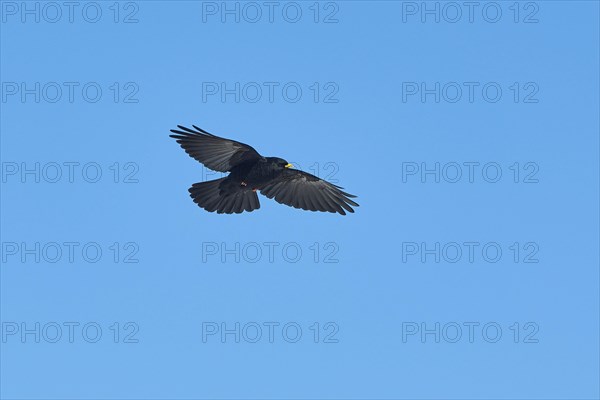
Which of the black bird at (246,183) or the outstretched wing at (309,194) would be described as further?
the outstretched wing at (309,194)

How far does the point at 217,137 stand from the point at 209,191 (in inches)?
65.8

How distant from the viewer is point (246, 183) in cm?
3494

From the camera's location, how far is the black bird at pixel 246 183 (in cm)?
3478

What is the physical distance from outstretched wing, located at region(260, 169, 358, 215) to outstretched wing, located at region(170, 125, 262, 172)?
162cm

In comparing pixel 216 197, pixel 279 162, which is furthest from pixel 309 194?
pixel 216 197

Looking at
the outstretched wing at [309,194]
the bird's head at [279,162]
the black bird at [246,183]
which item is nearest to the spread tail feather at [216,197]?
the black bird at [246,183]

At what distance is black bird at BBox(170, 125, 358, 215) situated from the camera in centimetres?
3478

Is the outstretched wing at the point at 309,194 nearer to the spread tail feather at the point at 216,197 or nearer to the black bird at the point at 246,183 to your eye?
the black bird at the point at 246,183

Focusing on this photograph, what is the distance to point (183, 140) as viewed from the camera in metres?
35.0

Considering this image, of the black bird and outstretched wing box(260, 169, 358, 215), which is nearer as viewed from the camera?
the black bird

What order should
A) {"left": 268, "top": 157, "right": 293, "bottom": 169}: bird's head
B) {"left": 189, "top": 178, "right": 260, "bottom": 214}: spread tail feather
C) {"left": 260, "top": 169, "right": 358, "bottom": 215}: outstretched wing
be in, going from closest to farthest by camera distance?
{"left": 268, "top": 157, "right": 293, "bottom": 169}: bird's head, {"left": 189, "top": 178, "right": 260, "bottom": 214}: spread tail feather, {"left": 260, "top": 169, "right": 358, "bottom": 215}: outstretched wing

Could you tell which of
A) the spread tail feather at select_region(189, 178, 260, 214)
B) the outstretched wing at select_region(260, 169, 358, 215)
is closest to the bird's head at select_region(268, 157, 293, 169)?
the spread tail feather at select_region(189, 178, 260, 214)

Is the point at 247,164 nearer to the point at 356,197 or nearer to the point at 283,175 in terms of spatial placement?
the point at 283,175

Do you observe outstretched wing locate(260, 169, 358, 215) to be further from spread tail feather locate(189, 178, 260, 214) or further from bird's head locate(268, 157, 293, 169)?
bird's head locate(268, 157, 293, 169)
